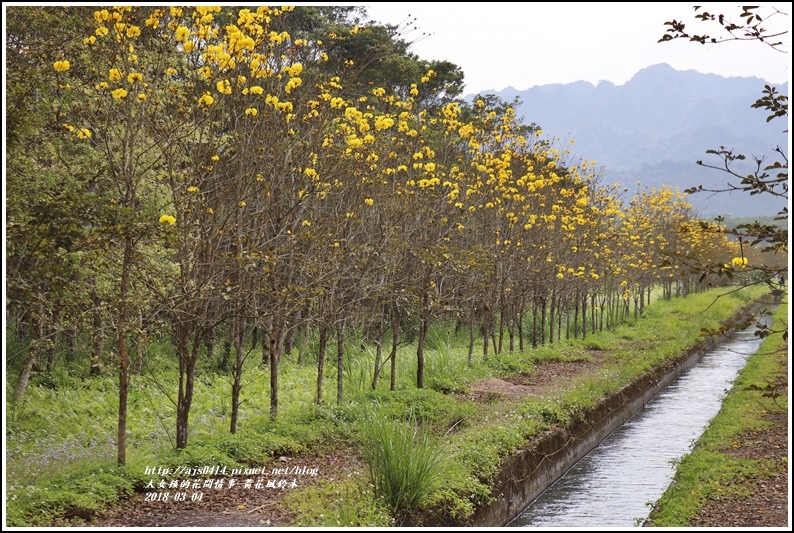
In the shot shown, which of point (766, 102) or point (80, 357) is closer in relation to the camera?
point (766, 102)

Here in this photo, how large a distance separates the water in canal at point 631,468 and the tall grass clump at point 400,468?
2.22m

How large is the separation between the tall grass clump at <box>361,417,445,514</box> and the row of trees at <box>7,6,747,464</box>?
77.4 inches

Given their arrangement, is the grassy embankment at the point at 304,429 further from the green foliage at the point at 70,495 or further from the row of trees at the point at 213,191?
the row of trees at the point at 213,191

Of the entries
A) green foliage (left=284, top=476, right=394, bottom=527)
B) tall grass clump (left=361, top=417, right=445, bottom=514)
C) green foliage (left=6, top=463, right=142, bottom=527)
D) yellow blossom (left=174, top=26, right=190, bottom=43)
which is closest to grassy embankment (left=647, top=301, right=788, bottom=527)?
tall grass clump (left=361, top=417, right=445, bottom=514)

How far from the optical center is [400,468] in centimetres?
703

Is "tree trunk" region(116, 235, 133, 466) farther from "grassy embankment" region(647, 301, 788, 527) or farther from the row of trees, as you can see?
"grassy embankment" region(647, 301, 788, 527)

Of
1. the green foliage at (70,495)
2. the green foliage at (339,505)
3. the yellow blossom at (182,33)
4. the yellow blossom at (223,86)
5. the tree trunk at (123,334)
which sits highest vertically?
the yellow blossom at (182,33)

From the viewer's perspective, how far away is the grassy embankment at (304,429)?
272 inches

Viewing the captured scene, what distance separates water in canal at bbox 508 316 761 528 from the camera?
29.9 feet

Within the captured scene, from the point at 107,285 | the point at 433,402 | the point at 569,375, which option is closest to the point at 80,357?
the point at 107,285

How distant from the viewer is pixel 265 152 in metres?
9.02

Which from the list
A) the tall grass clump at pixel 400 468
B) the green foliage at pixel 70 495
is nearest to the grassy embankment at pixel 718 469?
the tall grass clump at pixel 400 468

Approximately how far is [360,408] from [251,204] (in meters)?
3.04

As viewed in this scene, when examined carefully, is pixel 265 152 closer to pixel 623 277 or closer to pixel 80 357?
pixel 80 357
